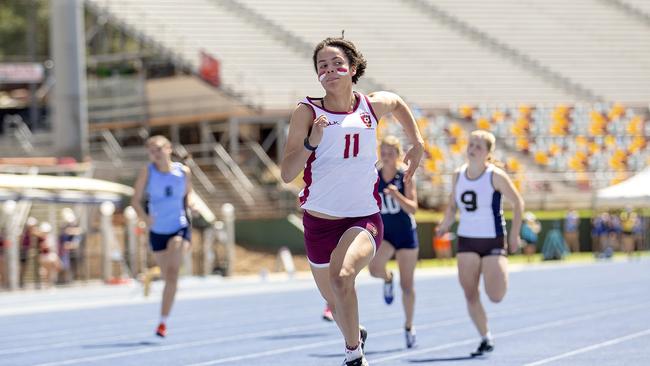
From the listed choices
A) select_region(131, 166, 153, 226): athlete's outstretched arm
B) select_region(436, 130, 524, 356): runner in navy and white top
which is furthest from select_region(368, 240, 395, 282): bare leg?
select_region(131, 166, 153, 226): athlete's outstretched arm

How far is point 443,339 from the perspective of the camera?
41.5ft

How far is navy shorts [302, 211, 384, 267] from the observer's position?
296 inches

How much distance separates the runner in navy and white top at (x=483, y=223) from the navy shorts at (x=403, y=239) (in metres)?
1.10

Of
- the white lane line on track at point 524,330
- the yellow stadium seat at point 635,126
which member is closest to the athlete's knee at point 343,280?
the white lane line on track at point 524,330

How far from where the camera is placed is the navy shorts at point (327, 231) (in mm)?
7508

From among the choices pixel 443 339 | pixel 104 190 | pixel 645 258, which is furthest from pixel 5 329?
pixel 645 258

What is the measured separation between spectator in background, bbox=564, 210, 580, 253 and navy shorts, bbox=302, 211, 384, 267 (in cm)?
3006

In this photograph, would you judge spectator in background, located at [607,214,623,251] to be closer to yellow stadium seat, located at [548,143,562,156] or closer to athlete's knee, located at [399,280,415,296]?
yellow stadium seat, located at [548,143,562,156]

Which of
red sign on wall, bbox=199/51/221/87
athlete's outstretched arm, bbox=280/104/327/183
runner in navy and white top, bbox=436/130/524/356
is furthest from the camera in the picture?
red sign on wall, bbox=199/51/221/87

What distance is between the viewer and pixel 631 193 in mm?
34469

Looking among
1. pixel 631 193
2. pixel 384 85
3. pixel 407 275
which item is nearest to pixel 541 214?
pixel 631 193

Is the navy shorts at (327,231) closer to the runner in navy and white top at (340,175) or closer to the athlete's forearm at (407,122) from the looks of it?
the runner in navy and white top at (340,175)

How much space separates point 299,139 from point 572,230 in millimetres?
31287

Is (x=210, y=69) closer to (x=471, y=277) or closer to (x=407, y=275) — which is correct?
(x=407, y=275)
